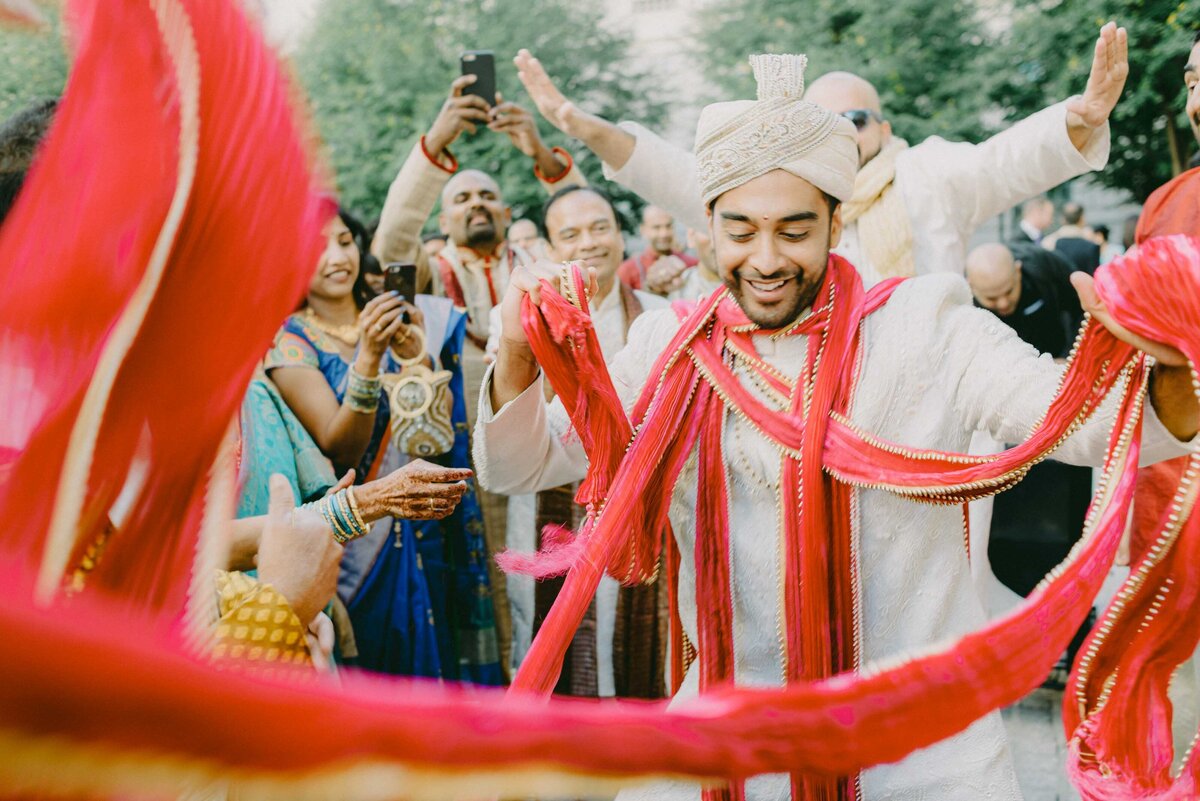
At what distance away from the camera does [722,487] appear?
226 cm

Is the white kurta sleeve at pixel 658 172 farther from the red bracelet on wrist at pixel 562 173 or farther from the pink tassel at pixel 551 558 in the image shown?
the pink tassel at pixel 551 558

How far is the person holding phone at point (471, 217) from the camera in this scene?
4.51 m

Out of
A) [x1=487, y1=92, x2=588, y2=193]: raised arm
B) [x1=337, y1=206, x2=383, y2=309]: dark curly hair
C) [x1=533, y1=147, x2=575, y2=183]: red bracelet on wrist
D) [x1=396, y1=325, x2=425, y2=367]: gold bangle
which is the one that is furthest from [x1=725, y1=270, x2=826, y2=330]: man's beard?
[x1=533, y1=147, x2=575, y2=183]: red bracelet on wrist

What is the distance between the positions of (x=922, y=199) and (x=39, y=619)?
3661 mm

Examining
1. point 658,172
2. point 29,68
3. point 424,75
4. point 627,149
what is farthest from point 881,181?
point 424,75

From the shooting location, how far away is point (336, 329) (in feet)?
13.1

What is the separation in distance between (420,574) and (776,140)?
236cm

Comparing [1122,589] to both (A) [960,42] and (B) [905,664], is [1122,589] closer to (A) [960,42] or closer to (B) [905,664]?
(B) [905,664]

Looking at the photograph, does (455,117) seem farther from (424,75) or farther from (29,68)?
(424,75)

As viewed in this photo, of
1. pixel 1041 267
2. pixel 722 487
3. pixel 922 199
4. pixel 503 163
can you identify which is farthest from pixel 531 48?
pixel 722 487

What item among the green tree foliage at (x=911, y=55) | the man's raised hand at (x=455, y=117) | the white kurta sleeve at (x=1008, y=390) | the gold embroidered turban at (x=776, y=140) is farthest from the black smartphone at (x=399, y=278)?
the green tree foliage at (x=911, y=55)

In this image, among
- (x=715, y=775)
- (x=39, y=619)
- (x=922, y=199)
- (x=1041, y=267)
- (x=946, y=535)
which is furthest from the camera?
(x=1041, y=267)

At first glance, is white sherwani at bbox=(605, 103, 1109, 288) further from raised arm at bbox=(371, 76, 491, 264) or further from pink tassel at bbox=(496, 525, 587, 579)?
pink tassel at bbox=(496, 525, 587, 579)

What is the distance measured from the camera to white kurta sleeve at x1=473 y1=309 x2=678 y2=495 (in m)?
2.28
